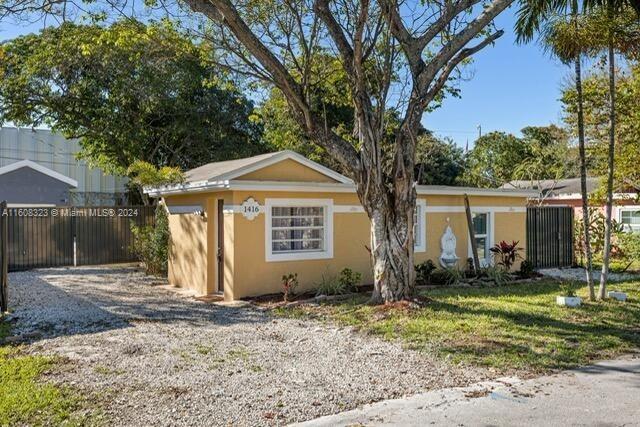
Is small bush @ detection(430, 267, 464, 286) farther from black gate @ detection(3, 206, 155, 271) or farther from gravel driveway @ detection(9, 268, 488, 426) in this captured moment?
black gate @ detection(3, 206, 155, 271)

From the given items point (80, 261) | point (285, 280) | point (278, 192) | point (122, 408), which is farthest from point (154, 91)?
→ point (122, 408)

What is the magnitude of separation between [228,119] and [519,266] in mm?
13248

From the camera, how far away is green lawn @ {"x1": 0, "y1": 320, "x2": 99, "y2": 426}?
15.8 ft

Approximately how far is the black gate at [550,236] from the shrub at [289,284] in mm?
8266

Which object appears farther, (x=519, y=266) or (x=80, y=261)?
(x=80, y=261)

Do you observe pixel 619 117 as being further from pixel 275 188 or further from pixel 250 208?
pixel 250 208

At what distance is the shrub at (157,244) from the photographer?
1459 cm

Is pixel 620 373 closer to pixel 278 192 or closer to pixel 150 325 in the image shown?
pixel 150 325

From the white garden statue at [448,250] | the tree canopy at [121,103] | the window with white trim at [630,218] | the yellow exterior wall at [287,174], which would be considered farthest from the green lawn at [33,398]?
the window with white trim at [630,218]

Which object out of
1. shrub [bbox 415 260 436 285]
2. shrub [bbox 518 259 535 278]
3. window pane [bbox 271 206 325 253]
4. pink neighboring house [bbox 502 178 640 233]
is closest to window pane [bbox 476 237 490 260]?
shrub [bbox 518 259 535 278]

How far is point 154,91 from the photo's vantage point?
2064 cm

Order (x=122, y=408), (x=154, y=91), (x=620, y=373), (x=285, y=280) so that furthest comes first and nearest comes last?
(x=154, y=91)
(x=285, y=280)
(x=620, y=373)
(x=122, y=408)

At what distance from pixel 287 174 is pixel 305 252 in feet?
6.03

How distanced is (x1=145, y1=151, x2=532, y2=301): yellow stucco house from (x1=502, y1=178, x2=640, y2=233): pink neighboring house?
9003 millimetres
